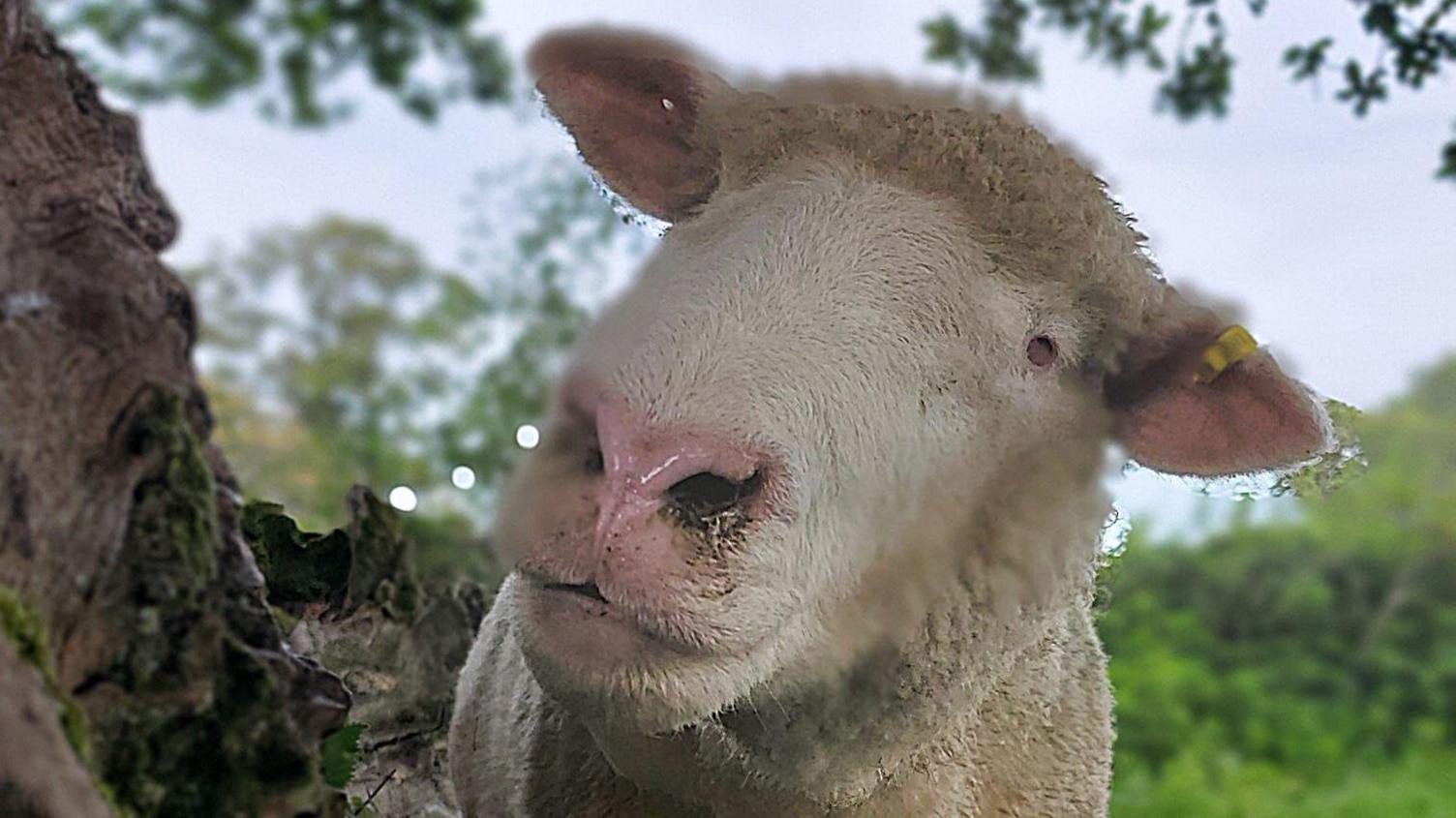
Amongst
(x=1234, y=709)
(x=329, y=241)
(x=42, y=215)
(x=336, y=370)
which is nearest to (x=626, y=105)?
(x=42, y=215)

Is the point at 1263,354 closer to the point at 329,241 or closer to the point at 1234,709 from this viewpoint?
the point at 329,241

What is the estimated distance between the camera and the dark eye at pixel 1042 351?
178cm

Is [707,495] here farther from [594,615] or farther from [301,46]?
[301,46]

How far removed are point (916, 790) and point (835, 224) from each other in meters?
0.89

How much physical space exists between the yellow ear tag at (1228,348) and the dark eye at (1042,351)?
265 mm

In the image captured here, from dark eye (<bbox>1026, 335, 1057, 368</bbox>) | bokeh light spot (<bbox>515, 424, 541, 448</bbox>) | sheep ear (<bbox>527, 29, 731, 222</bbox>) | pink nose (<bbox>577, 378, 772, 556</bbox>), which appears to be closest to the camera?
pink nose (<bbox>577, 378, 772, 556</bbox>)

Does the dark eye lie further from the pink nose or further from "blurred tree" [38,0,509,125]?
"blurred tree" [38,0,509,125]

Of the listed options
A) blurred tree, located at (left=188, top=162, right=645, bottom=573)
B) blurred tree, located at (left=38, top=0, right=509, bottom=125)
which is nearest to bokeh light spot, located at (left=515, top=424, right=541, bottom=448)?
blurred tree, located at (left=188, top=162, right=645, bottom=573)

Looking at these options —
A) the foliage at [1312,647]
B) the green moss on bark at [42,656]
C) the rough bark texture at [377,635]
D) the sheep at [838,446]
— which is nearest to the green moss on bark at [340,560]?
the rough bark texture at [377,635]

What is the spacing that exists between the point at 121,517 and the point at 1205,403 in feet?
5.21

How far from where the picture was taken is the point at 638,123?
6.96ft

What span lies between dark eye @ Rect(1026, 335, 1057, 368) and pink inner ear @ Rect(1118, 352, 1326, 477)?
219 millimetres

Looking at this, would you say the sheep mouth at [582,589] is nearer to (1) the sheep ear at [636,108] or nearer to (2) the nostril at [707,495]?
(2) the nostril at [707,495]

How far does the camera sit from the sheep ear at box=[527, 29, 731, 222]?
200 centimetres
